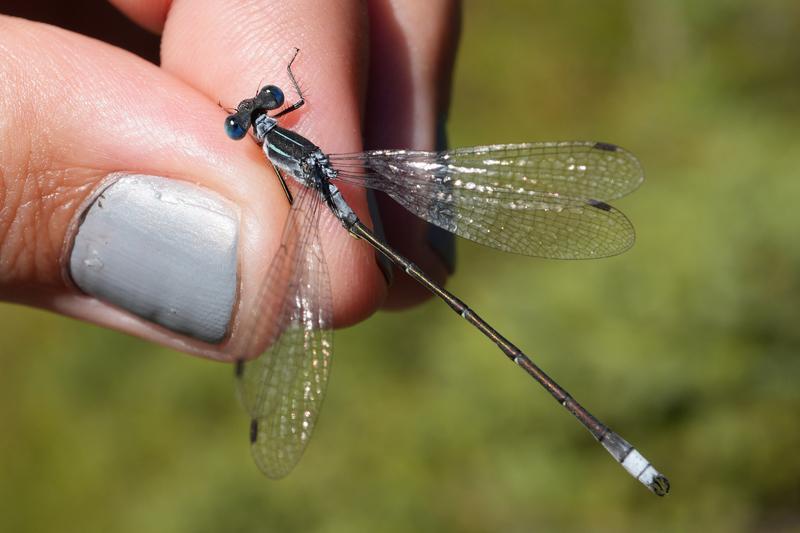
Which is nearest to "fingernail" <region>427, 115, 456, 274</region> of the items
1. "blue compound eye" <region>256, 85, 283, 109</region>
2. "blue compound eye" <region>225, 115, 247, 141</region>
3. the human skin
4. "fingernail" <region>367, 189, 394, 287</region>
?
"fingernail" <region>367, 189, 394, 287</region>

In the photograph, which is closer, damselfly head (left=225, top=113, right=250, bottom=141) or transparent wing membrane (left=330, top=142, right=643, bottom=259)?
damselfly head (left=225, top=113, right=250, bottom=141)

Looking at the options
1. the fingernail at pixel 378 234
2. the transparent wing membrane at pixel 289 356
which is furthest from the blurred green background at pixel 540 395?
the transparent wing membrane at pixel 289 356

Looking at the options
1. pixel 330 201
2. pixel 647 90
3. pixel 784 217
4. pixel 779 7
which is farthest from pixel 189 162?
pixel 779 7

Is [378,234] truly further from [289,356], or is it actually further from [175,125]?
[175,125]

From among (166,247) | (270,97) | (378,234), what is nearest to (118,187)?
(166,247)

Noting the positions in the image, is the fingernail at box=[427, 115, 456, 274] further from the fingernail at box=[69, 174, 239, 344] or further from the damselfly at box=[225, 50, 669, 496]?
the fingernail at box=[69, 174, 239, 344]

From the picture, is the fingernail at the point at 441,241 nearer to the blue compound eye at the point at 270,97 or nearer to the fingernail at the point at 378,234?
the fingernail at the point at 378,234
